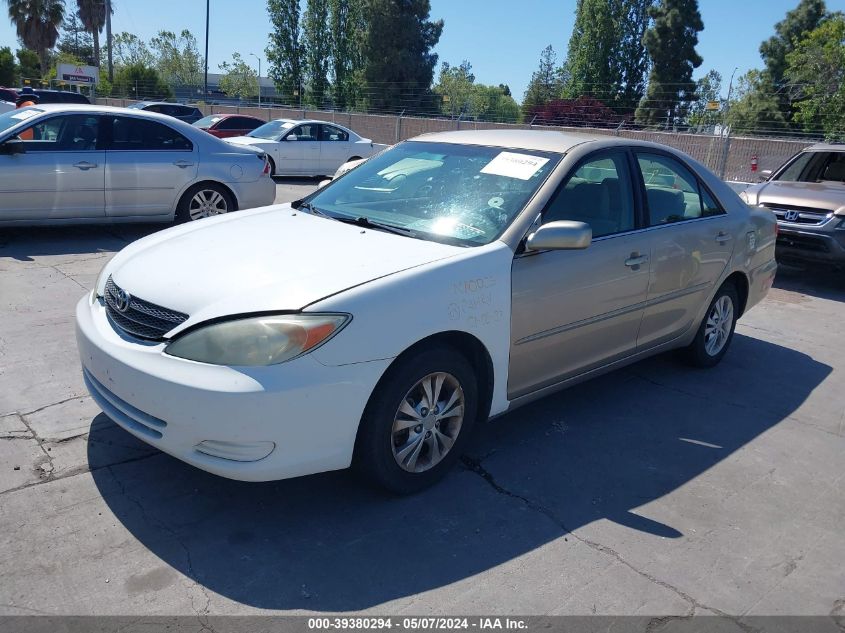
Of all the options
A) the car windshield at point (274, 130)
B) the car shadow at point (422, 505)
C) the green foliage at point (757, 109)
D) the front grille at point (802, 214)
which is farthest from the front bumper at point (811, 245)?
the green foliage at point (757, 109)

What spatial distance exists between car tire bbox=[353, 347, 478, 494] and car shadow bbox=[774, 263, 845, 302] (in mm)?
6704

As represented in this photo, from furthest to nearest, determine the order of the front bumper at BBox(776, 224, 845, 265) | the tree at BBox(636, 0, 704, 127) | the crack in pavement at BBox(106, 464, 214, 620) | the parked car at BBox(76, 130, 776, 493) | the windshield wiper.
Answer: the tree at BBox(636, 0, 704, 127) → the front bumper at BBox(776, 224, 845, 265) → the windshield wiper → the parked car at BBox(76, 130, 776, 493) → the crack in pavement at BBox(106, 464, 214, 620)

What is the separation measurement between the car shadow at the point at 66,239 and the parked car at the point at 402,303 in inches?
176

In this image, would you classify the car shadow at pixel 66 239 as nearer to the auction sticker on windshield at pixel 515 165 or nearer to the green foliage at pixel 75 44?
the auction sticker on windshield at pixel 515 165

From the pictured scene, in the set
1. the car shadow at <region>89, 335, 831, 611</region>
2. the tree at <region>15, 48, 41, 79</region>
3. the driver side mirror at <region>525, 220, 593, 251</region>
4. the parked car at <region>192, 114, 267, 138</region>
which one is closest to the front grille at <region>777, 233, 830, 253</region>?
the car shadow at <region>89, 335, 831, 611</region>

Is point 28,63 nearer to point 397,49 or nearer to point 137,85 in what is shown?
point 137,85

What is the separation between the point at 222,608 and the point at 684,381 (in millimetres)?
3846

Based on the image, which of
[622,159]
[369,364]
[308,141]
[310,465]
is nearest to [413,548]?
[310,465]

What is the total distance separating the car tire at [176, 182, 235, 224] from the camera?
8.99 m

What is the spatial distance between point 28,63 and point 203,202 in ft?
172

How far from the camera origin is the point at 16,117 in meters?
8.21

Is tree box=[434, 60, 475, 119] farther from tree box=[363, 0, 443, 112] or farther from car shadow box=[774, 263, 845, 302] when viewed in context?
car shadow box=[774, 263, 845, 302]

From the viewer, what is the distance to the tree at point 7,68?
149 feet

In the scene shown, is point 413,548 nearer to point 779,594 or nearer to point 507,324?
point 507,324
